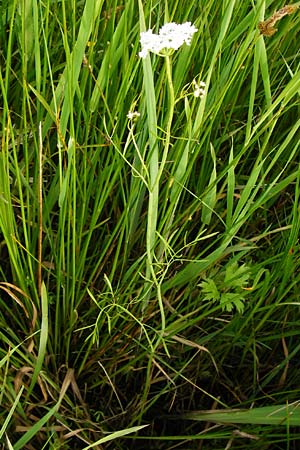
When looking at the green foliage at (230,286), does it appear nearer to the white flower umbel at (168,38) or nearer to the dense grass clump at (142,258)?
the dense grass clump at (142,258)

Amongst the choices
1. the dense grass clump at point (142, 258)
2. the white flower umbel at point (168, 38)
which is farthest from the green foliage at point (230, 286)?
the white flower umbel at point (168, 38)

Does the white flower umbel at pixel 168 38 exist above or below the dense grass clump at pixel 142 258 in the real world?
above

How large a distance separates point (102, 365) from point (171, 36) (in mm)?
518

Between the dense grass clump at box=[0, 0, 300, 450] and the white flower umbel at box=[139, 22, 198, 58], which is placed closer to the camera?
the white flower umbel at box=[139, 22, 198, 58]

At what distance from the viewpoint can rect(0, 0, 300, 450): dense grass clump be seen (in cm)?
78

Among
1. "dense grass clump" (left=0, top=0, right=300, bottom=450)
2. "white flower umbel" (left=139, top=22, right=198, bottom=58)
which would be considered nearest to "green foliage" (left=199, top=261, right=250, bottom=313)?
"dense grass clump" (left=0, top=0, right=300, bottom=450)

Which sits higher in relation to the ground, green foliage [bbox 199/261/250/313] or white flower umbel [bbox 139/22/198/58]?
white flower umbel [bbox 139/22/198/58]

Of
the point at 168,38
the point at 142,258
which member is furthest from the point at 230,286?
the point at 168,38

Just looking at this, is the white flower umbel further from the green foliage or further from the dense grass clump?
the green foliage

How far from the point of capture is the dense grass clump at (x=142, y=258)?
2.56ft

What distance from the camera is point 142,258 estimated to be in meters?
0.79

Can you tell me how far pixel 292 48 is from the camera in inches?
39.7

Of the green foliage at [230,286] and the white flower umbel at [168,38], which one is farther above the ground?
the white flower umbel at [168,38]

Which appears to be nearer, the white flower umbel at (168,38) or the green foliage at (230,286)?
the white flower umbel at (168,38)
